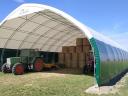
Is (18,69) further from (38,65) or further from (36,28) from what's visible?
(36,28)

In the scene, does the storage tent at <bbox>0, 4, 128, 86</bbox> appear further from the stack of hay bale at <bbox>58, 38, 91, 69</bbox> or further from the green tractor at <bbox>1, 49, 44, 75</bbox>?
the green tractor at <bbox>1, 49, 44, 75</bbox>

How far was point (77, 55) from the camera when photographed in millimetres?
28141

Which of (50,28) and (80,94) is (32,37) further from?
(80,94)

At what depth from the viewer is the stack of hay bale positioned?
89.6 ft

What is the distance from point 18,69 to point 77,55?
9035 mm

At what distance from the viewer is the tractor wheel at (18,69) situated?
67.5 ft

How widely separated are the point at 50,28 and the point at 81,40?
431cm

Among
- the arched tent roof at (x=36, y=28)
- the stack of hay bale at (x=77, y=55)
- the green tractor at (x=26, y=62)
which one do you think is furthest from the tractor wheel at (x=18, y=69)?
the stack of hay bale at (x=77, y=55)

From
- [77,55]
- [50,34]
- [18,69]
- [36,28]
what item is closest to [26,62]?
[18,69]

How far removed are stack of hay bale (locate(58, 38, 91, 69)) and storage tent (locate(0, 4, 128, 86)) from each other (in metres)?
1.86

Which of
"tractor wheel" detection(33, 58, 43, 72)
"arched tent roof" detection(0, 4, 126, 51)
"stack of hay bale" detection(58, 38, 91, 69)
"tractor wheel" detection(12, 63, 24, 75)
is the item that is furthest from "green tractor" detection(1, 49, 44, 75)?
"stack of hay bale" detection(58, 38, 91, 69)

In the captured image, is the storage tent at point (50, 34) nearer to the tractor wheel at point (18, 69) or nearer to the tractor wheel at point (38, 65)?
the tractor wheel at point (38, 65)

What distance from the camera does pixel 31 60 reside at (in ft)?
74.5

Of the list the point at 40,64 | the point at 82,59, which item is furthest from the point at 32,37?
the point at 82,59
